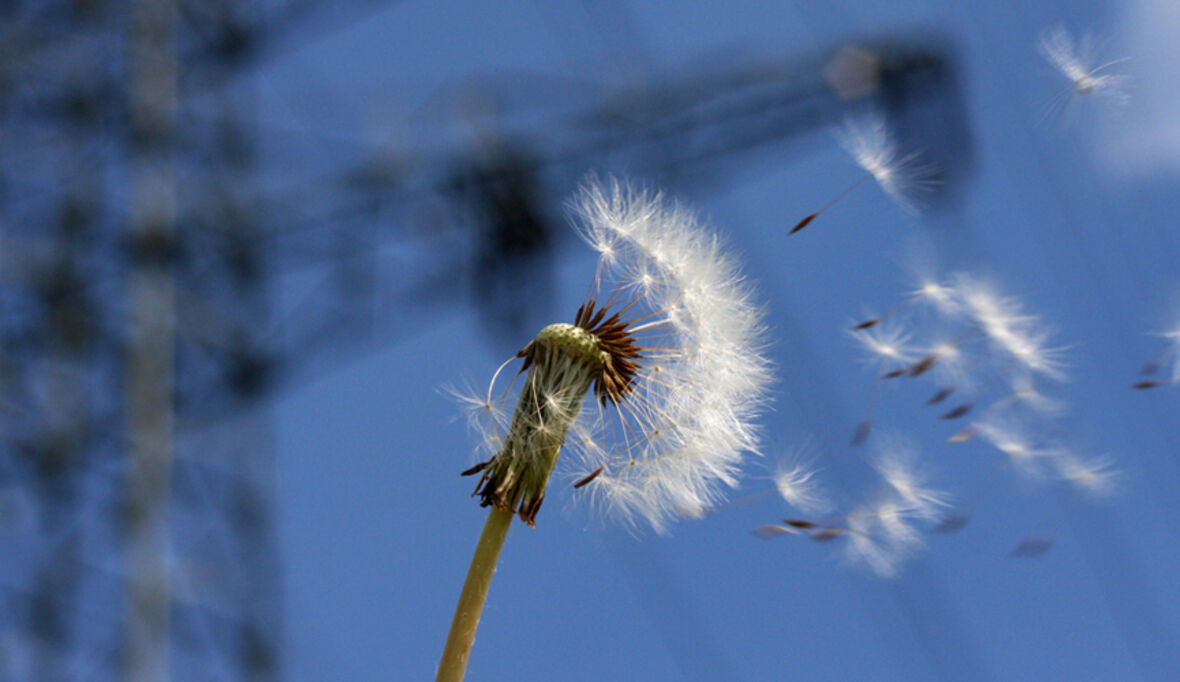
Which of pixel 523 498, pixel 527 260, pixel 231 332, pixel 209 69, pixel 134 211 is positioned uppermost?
pixel 209 69

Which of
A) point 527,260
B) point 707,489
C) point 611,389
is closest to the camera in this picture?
point 611,389

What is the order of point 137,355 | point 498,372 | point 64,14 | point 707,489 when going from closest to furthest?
point 498,372 → point 707,489 → point 137,355 → point 64,14

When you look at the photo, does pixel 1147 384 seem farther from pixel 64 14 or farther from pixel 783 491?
pixel 64 14

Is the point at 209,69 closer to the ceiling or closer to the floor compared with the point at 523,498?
closer to the ceiling

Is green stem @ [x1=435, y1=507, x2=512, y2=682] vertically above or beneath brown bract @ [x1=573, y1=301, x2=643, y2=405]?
beneath

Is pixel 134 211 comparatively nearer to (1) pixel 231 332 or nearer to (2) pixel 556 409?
(1) pixel 231 332

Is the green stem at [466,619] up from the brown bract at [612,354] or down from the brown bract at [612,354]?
down

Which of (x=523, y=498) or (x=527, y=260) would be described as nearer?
(x=523, y=498)

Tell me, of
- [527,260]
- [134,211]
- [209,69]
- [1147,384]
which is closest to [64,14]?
[209,69]

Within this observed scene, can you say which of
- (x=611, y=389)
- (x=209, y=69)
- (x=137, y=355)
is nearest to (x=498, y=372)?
(x=611, y=389)
